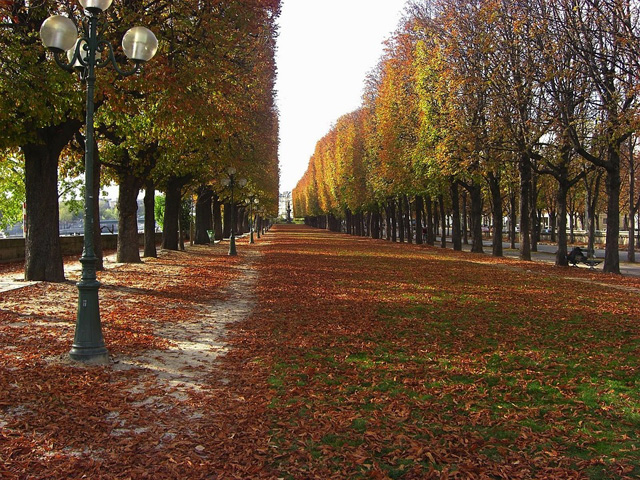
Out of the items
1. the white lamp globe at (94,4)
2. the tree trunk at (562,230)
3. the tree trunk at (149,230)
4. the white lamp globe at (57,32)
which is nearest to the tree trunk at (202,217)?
the tree trunk at (149,230)

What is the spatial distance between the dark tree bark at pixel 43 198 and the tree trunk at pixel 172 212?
557 inches

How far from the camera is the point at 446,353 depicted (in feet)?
26.2

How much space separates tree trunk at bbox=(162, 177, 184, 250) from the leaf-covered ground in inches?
664

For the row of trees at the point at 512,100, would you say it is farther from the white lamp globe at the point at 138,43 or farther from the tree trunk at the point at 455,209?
the white lamp globe at the point at 138,43

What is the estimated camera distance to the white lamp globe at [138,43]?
7.93 m

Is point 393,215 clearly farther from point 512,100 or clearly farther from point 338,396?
point 338,396

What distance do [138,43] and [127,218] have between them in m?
14.9

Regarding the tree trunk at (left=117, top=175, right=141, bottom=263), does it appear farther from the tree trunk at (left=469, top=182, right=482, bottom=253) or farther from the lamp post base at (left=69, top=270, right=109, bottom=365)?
the tree trunk at (left=469, top=182, right=482, bottom=253)

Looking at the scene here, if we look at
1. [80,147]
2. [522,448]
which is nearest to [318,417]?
[522,448]

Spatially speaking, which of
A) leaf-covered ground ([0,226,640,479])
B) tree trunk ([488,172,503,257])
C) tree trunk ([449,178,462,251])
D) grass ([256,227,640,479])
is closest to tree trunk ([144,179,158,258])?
leaf-covered ground ([0,226,640,479])

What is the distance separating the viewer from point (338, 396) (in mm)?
6039

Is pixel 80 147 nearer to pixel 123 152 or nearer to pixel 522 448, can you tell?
pixel 123 152

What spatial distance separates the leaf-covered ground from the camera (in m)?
4.38

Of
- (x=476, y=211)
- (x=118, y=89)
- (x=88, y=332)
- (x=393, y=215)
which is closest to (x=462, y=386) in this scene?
(x=88, y=332)
